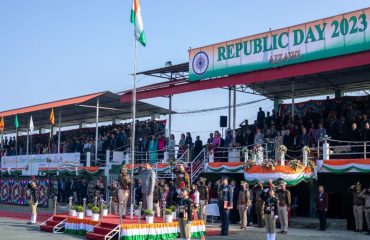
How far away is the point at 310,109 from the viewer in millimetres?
28641

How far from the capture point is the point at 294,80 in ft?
85.5

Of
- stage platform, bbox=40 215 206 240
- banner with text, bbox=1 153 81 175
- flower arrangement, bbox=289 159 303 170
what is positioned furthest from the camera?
banner with text, bbox=1 153 81 175

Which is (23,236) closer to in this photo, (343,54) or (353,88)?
(343,54)

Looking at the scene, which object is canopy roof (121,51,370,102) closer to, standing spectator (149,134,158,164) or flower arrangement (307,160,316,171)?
standing spectator (149,134,158,164)

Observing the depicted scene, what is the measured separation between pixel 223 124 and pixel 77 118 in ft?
51.9

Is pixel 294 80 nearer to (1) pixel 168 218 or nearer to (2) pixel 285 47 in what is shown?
(2) pixel 285 47

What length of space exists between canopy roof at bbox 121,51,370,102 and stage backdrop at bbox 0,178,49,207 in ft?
28.7

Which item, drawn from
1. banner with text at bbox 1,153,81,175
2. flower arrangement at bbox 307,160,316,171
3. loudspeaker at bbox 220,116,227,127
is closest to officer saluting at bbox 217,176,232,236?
flower arrangement at bbox 307,160,316,171

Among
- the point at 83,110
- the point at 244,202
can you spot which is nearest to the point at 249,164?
the point at 244,202

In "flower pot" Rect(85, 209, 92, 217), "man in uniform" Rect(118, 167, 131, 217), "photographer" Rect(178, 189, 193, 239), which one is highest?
"man in uniform" Rect(118, 167, 131, 217)

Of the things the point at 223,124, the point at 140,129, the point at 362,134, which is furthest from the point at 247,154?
the point at 140,129

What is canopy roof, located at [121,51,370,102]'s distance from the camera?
2191cm

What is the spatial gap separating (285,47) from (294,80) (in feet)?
7.76

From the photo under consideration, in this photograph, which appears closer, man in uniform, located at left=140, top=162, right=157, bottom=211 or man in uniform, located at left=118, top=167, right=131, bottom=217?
man in uniform, located at left=140, top=162, right=157, bottom=211
